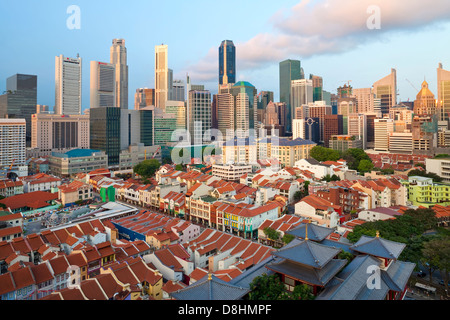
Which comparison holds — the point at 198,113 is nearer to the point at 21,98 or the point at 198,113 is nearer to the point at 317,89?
the point at 21,98

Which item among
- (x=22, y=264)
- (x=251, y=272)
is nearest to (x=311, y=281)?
(x=251, y=272)

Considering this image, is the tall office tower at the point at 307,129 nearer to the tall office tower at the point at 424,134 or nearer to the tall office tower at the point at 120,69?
the tall office tower at the point at 424,134

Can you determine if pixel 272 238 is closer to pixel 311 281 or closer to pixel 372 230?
pixel 372 230

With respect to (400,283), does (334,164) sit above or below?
above

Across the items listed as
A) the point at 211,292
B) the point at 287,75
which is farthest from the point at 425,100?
the point at 211,292

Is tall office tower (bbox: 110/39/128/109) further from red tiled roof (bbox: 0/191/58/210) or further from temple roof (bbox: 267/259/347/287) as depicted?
temple roof (bbox: 267/259/347/287)

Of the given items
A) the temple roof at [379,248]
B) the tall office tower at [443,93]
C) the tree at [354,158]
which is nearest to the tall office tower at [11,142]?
the tree at [354,158]
